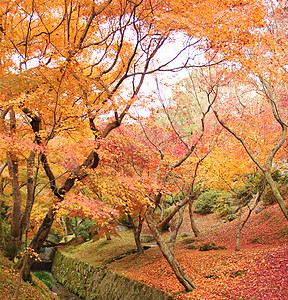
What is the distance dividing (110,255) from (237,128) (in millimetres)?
7827

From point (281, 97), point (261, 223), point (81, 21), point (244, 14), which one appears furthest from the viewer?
point (261, 223)

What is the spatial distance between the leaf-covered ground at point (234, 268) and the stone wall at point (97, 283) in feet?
0.79

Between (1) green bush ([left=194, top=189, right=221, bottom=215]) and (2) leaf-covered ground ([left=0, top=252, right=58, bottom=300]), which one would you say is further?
(1) green bush ([left=194, top=189, right=221, bottom=215])

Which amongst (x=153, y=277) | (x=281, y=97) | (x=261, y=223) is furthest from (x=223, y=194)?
(x=153, y=277)

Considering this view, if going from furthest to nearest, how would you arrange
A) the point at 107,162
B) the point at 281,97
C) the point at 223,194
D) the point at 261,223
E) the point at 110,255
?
the point at 223,194, the point at 110,255, the point at 261,223, the point at 107,162, the point at 281,97

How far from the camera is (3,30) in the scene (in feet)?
19.8

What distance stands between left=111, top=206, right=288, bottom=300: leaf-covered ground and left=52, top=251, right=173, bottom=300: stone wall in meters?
0.24

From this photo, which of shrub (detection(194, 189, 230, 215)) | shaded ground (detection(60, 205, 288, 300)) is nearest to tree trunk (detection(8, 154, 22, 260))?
shaded ground (detection(60, 205, 288, 300))

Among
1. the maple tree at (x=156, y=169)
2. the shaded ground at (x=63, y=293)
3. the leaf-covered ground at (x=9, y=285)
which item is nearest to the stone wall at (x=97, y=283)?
the shaded ground at (x=63, y=293)

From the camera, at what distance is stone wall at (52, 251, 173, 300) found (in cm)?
729

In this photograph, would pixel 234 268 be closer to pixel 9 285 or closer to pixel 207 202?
pixel 9 285

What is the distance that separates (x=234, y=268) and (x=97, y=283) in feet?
20.0

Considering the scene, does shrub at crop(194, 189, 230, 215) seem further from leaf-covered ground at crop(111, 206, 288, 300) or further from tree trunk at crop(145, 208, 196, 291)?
tree trunk at crop(145, 208, 196, 291)

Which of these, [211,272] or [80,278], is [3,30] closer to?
[211,272]
